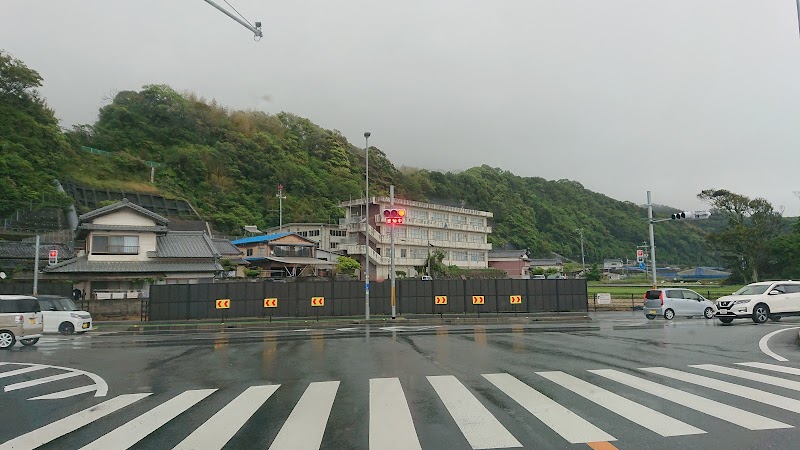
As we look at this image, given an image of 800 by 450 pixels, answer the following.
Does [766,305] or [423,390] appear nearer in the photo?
[423,390]

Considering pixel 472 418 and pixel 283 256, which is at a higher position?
pixel 283 256

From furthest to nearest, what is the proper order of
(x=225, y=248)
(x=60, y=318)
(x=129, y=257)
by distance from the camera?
(x=225, y=248)
(x=129, y=257)
(x=60, y=318)

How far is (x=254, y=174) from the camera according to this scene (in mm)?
85062

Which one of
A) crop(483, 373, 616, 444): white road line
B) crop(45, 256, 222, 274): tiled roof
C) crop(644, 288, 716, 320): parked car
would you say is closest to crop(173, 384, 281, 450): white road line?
crop(483, 373, 616, 444): white road line

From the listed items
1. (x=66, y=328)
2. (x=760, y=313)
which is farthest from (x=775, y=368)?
(x=66, y=328)

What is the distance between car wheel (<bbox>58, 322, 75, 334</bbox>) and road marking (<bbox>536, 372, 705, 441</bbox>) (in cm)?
2054

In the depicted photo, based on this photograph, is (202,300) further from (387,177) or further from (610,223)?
(610,223)

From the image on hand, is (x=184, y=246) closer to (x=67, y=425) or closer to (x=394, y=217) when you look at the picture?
(x=394, y=217)

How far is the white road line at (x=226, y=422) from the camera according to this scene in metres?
5.50

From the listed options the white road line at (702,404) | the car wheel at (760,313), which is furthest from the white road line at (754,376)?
the car wheel at (760,313)

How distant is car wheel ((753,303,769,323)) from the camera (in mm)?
20312

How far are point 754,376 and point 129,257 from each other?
120 ft

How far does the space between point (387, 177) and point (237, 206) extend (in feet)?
129

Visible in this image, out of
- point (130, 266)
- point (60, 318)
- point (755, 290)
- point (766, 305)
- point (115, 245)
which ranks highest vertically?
point (115, 245)
